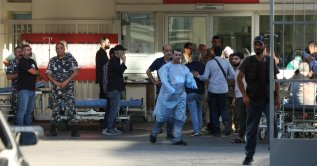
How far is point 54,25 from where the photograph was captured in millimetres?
20062

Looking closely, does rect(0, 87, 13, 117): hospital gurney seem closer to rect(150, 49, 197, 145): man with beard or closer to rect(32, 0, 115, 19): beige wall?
rect(32, 0, 115, 19): beige wall

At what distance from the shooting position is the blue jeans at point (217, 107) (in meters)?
16.7

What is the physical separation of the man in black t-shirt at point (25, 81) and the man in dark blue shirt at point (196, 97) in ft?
10.3

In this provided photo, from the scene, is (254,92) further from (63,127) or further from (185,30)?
(185,30)

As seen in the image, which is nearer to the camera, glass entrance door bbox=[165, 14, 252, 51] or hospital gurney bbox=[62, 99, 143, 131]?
hospital gurney bbox=[62, 99, 143, 131]

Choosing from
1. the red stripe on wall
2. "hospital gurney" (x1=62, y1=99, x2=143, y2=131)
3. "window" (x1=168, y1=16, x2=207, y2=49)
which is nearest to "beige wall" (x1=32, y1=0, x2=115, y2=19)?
the red stripe on wall

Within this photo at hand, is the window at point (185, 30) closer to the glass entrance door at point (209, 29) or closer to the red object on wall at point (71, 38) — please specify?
the glass entrance door at point (209, 29)

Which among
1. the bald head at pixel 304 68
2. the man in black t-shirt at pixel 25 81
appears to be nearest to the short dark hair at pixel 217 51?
the man in black t-shirt at pixel 25 81

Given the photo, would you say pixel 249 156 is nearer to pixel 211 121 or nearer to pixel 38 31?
pixel 211 121

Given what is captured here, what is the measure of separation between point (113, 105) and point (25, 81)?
1887mm

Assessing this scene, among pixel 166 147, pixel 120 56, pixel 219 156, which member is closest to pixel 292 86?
pixel 219 156

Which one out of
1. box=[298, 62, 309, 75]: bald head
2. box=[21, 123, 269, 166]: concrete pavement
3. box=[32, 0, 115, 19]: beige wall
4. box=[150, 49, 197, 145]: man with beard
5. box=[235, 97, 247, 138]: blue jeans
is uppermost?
box=[32, 0, 115, 19]: beige wall

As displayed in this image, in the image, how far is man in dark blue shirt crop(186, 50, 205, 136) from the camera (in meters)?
16.5

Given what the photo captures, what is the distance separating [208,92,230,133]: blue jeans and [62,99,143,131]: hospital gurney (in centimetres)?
198
